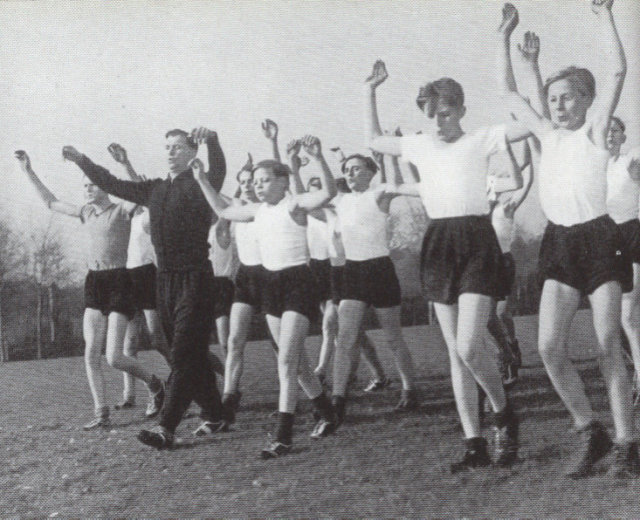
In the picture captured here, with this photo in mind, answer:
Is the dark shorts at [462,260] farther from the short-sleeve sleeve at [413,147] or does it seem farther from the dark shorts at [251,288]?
the dark shorts at [251,288]

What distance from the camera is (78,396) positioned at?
6.78m

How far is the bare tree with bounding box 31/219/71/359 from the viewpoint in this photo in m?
5.66

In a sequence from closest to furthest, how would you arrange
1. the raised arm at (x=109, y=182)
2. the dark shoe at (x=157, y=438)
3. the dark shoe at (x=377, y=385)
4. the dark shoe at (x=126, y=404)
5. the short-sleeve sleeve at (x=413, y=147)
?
the short-sleeve sleeve at (x=413, y=147) → the dark shoe at (x=157, y=438) → the raised arm at (x=109, y=182) → the dark shoe at (x=126, y=404) → the dark shoe at (x=377, y=385)

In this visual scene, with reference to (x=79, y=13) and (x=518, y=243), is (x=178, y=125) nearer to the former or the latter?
(x=79, y=13)

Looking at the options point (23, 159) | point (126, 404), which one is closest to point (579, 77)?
point (23, 159)

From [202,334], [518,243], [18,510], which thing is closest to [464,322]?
[202,334]

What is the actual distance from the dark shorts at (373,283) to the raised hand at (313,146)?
138 centimetres

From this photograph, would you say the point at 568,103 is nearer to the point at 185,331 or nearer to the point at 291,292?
the point at 291,292

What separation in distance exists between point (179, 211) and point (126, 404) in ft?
7.48

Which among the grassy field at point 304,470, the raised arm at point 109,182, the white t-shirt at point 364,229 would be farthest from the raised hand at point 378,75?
the grassy field at point 304,470

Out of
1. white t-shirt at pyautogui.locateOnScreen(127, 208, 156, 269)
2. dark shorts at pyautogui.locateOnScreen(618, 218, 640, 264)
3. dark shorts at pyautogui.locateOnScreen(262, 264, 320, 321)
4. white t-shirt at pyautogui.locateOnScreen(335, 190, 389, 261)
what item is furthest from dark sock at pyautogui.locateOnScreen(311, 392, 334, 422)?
dark shorts at pyautogui.locateOnScreen(618, 218, 640, 264)

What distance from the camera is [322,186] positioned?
4406 mm

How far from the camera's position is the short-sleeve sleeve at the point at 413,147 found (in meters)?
3.95

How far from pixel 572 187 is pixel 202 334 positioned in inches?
92.3
